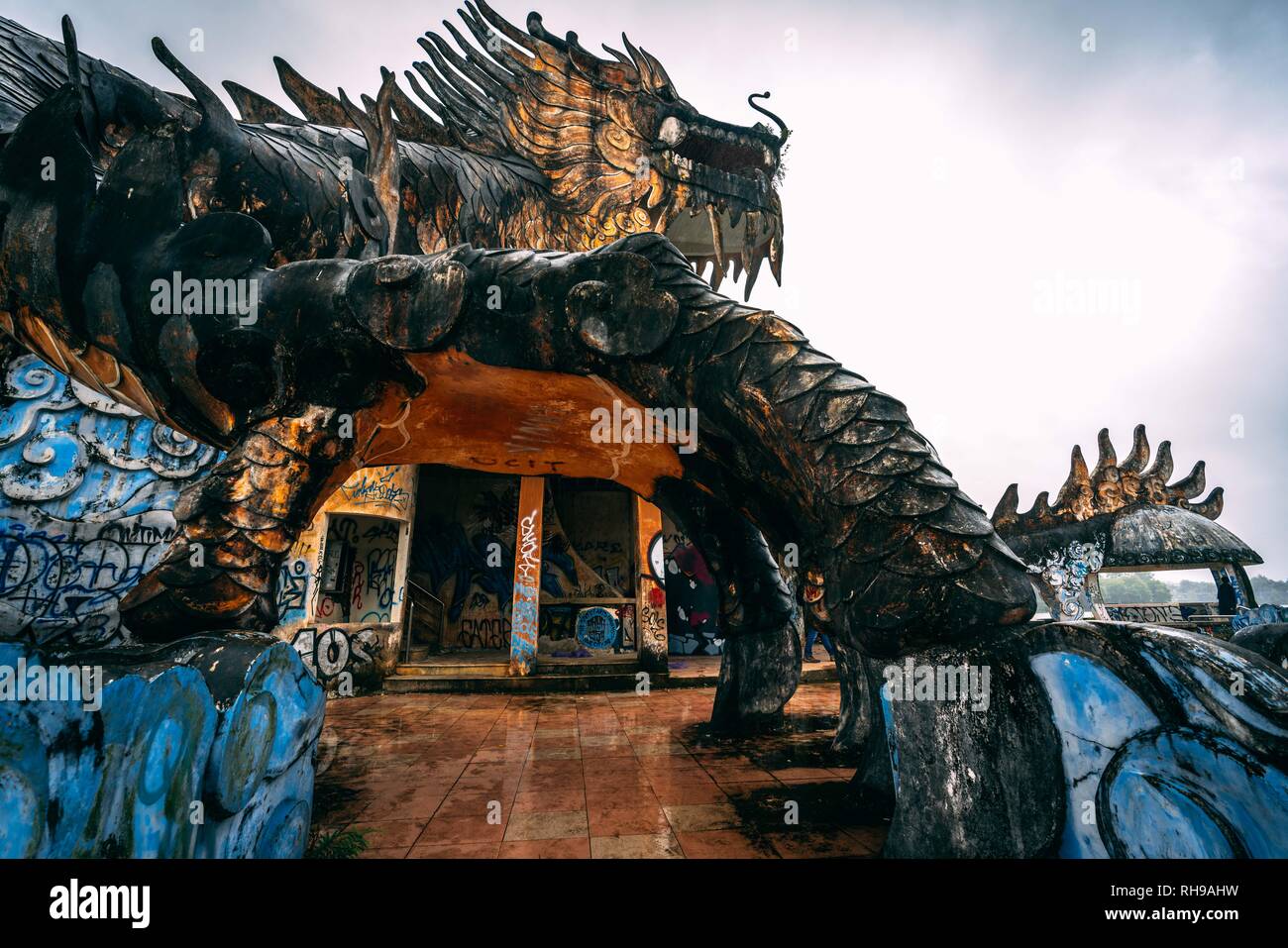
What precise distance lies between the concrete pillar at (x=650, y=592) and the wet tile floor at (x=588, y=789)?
303cm

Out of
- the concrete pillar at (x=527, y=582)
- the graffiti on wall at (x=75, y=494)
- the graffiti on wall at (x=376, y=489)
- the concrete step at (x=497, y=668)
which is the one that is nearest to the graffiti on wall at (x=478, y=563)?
the concrete step at (x=497, y=668)

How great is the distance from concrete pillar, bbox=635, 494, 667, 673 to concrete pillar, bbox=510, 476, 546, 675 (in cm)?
176

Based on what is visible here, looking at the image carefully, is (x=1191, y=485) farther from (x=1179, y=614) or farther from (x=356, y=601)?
(x=356, y=601)

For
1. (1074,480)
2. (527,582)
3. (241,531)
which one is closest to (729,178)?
(527,582)

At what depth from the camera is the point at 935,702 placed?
1887mm

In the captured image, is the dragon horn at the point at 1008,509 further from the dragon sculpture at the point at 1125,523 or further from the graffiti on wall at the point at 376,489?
the graffiti on wall at the point at 376,489

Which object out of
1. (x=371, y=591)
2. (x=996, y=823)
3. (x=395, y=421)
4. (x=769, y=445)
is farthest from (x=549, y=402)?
(x=371, y=591)

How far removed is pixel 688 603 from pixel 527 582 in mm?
6221

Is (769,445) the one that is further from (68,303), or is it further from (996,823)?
(68,303)

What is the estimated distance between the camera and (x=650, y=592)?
964 cm

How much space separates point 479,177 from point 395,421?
4.80m

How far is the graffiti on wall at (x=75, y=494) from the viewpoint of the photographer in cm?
608
